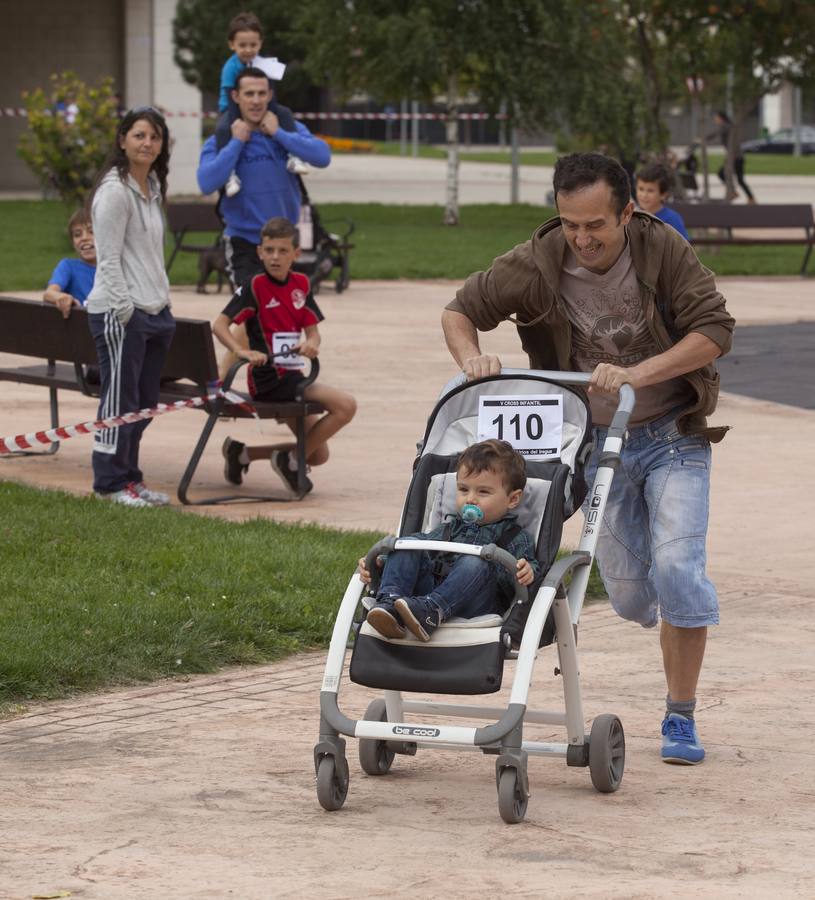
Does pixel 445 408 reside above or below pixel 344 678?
above

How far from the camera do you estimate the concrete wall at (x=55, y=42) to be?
4088 cm

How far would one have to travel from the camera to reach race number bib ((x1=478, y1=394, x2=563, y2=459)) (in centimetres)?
552

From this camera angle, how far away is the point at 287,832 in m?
4.98

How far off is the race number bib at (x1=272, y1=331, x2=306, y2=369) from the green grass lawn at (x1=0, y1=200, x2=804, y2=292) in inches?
414

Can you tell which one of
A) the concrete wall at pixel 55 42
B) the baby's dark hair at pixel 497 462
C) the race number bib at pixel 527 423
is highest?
the concrete wall at pixel 55 42

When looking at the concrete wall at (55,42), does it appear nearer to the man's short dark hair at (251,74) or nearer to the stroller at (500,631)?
the man's short dark hair at (251,74)

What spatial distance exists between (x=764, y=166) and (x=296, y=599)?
60684 millimetres

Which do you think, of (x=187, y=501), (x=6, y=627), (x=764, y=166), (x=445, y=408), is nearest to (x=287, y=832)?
(x=445, y=408)

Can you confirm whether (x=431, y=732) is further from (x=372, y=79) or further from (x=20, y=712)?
(x=372, y=79)

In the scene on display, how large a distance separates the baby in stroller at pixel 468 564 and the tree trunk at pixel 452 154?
1046 inches

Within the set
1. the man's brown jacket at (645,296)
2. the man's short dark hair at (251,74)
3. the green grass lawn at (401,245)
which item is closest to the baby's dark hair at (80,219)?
the man's short dark hair at (251,74)

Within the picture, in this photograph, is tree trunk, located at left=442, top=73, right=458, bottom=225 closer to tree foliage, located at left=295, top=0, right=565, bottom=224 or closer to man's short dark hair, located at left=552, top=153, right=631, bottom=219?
tree foliage, located at left=295, top=0, right=565, bottom=224

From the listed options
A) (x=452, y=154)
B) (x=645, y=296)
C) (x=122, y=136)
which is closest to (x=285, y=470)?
(x=122, y=136)

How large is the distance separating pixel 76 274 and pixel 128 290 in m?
1.54
